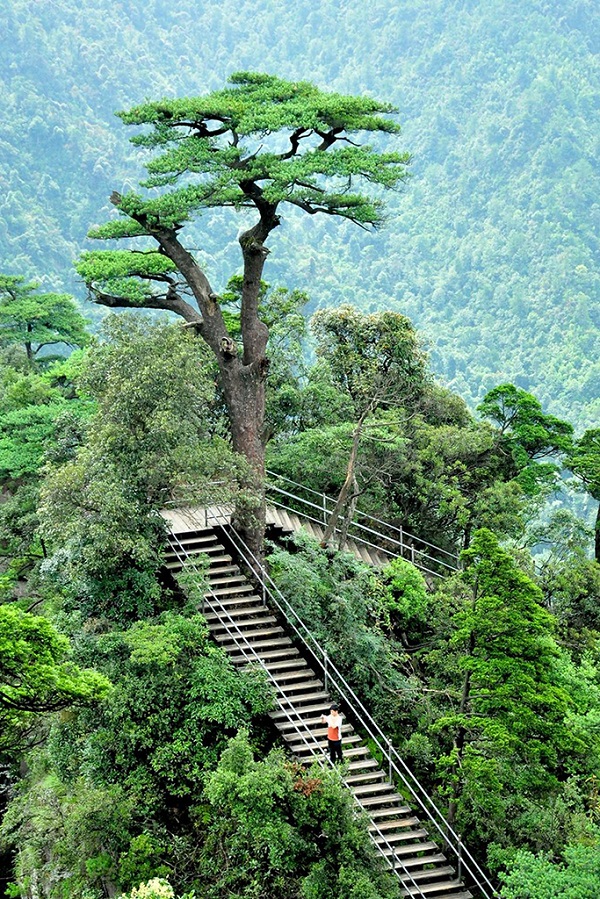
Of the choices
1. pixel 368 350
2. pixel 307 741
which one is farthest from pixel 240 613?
pixel 368 350

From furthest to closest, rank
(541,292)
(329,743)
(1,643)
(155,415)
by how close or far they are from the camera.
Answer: (541,292) < (155,415) < (329,743) < (1,643)

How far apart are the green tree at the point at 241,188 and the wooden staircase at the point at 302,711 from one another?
109cm

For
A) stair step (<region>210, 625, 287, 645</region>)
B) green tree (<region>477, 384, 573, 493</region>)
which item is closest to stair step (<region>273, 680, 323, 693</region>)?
stair step (<region>210, 625, 287, 645</region>)

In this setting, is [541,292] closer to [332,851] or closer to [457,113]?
[457,113]

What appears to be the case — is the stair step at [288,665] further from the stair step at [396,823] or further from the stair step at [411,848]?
the stair step at [411,848]

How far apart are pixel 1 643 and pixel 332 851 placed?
533 cm

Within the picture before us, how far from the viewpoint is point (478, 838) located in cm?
1472

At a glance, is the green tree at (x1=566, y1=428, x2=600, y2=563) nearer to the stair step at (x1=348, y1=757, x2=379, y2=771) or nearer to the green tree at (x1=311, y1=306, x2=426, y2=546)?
the green tree at (x1=311, y1=306, x2=426, y2=546)

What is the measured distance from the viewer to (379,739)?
55.0 feet

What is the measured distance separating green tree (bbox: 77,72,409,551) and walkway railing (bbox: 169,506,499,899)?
2.32 ft

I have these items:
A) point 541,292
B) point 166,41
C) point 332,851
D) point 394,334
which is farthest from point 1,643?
point 166,41

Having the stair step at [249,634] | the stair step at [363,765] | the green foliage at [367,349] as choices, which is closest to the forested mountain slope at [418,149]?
the green foliage at [367,349]

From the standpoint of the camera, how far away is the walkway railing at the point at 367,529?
21297mm

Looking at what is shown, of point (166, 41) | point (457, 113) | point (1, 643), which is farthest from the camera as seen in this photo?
point (166, 41)
